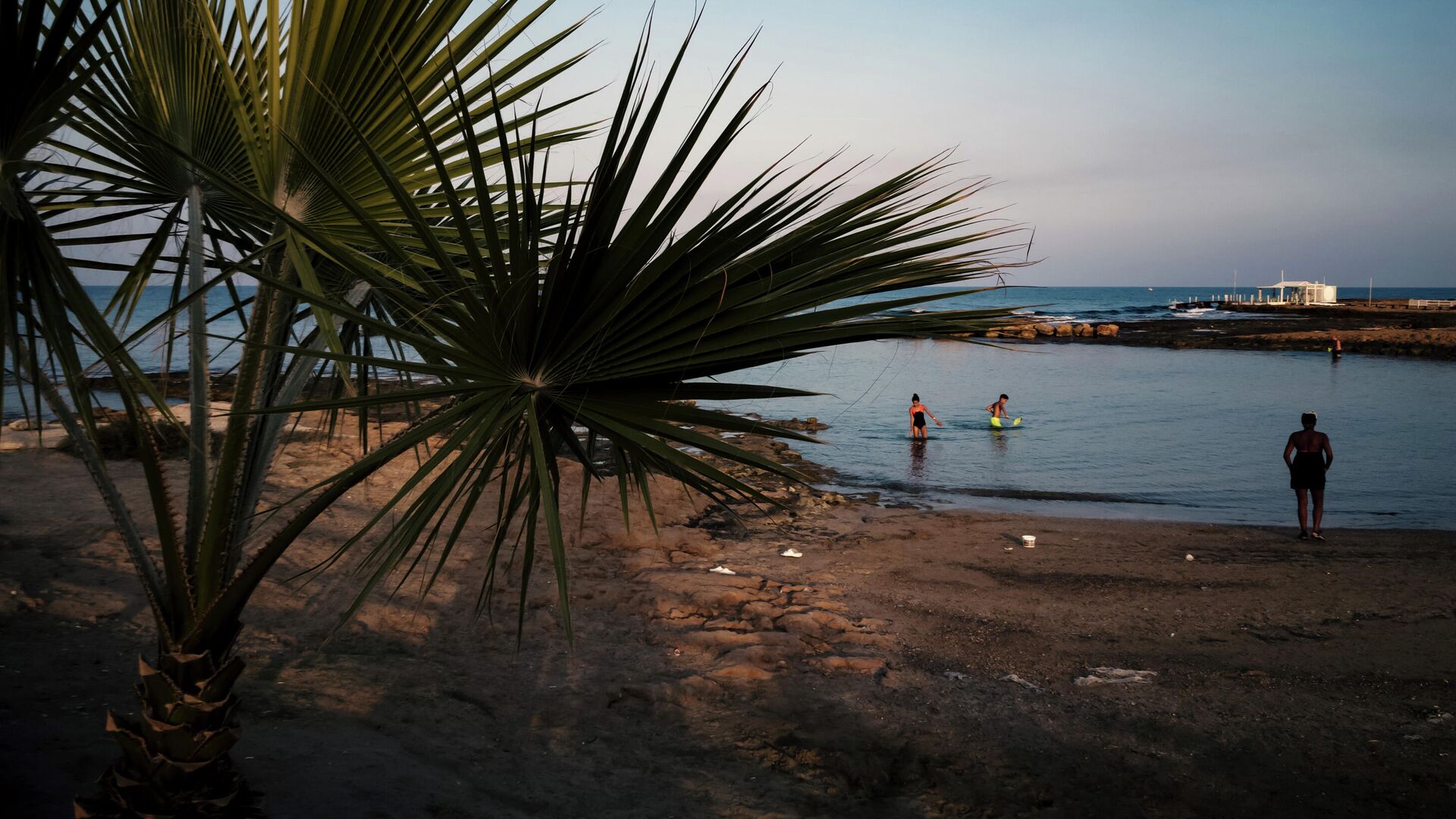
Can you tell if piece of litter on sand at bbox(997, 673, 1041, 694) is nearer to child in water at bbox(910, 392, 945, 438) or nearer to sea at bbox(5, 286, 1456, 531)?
sea at bbox(5, 286, 1456, 531)

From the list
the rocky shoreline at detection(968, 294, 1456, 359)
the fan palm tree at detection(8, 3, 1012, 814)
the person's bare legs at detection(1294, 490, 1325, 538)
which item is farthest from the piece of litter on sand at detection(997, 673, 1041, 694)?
the rocky shoreline at detection(968, 294, 1456, 359)

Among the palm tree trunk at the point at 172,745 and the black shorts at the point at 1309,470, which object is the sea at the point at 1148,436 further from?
the black shorts at the point at 1309,470

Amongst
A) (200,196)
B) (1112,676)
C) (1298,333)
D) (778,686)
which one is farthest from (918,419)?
(1298,333)

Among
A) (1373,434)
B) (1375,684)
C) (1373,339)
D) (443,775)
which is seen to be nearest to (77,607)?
(443,775)

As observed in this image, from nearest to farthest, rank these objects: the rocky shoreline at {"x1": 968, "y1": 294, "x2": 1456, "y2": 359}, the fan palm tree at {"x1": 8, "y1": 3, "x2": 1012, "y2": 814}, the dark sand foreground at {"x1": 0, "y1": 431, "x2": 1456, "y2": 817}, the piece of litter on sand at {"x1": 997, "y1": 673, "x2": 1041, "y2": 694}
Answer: the fan palm tree at {"x1": 8, "y1": 3, "x2": 1012, "y2": 814} → the dark sand foreground at {"x1": 0, "y1": 431, "x2": 1456, "y2": 817} → the piece of litter on sand at {"x1": 997, "y1": 673, "x2": 1041, "y2": 694} → the rocky shoreline at {"x1": 968, "y1": 294, "x2": 1456, "y2": 359}

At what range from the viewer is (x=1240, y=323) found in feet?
200

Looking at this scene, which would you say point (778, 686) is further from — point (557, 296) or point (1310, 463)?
point (1310, 463)

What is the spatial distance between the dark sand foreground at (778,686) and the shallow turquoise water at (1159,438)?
1.90 metres

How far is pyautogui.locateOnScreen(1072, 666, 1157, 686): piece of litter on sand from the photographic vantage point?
6062 millimetres

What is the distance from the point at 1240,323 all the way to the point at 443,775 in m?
68.4

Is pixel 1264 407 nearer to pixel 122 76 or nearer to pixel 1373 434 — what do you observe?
pixel 1373 434

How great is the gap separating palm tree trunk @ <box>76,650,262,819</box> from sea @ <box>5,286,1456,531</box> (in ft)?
3.31

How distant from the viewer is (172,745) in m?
2.75

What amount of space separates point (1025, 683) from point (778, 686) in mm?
1749
